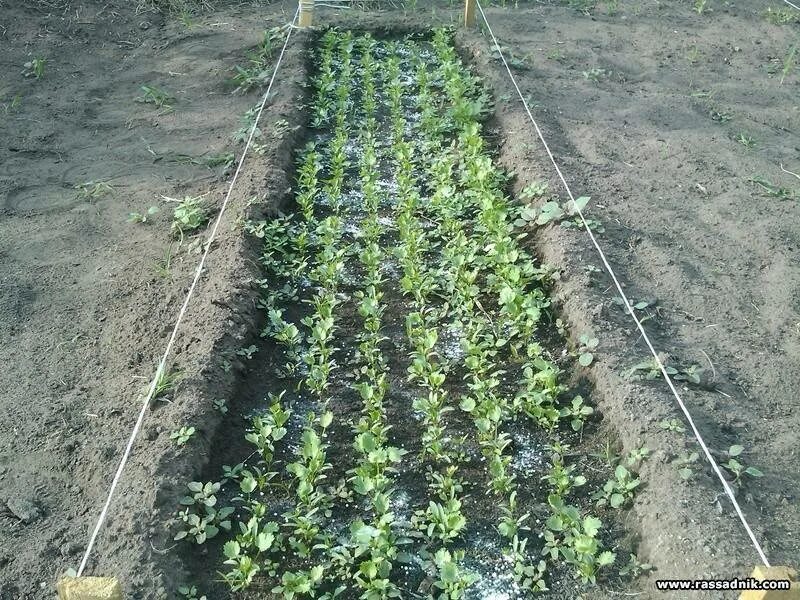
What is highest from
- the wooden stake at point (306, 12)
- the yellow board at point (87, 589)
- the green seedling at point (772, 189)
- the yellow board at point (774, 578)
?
the yellow board at point (774, 578)

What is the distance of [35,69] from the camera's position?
747cm

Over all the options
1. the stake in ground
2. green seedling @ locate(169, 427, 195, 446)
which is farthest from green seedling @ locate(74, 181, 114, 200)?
green seedling @ locate(169, 427, 195, 446)

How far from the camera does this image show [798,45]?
27.2ft

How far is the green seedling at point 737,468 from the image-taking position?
3.21m

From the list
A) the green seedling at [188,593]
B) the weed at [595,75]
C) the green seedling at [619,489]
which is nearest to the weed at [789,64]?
the weed at [595,75]

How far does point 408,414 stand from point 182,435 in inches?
41.8

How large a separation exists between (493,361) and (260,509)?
152 centimetres

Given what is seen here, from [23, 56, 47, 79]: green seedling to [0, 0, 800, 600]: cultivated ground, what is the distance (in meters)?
0.12

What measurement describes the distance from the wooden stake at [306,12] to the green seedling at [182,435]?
A: 609 centimetres

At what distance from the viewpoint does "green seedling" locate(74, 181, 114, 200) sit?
18.1ft

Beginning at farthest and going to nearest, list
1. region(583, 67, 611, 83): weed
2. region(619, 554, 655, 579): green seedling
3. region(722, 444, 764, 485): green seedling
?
region(583, 67, 611, 83): weed, region(722, 444, 764, 485): green seedling, region(619, 554, 655, 579): green seedling

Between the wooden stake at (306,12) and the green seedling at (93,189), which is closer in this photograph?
the green seedling at (93,189)

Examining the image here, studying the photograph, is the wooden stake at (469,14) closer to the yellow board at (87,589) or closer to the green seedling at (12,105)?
the green seedling at (12,105)

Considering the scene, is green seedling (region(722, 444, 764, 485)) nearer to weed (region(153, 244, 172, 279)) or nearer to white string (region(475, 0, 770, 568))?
white string (region(475, 0, 770, 568))
